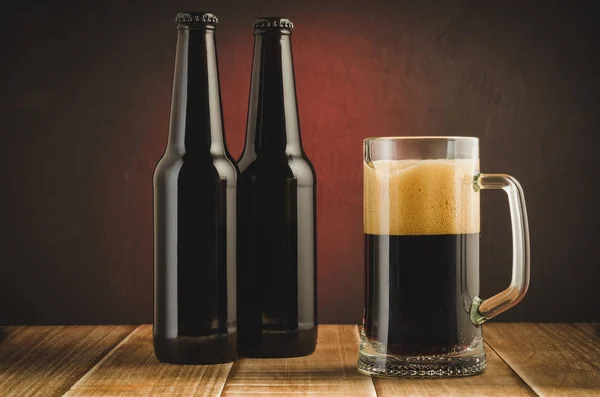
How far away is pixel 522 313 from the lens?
129 centimetres

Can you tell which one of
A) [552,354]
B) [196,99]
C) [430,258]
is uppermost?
[196,99]

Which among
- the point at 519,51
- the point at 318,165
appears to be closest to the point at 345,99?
the point at 318,165

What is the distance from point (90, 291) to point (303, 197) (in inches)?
18.5

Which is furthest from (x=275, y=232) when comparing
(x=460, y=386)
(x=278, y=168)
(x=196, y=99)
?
(x=460, y=386)

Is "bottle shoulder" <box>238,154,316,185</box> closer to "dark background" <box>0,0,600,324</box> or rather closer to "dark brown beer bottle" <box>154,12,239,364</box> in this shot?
"dark brown beer bottle" <box>154,12,239,364</box>

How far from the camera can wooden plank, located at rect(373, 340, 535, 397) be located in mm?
808

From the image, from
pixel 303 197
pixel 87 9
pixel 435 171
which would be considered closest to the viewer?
pixel 435 171

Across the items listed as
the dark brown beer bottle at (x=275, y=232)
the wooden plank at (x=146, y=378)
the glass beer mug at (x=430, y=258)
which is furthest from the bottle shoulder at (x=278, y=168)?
the wooden plank at (x=146, y=378)

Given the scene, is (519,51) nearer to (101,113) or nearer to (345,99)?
(345,99)

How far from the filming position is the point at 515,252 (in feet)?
2.92

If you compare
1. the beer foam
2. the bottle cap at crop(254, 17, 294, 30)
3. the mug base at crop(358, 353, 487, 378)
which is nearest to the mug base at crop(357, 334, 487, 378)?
the mug base at crop(358, 353, 487, 378)

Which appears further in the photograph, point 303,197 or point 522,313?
point 522,313

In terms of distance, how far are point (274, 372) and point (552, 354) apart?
352mm

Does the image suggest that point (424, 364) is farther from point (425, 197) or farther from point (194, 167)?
point (194, 167)
